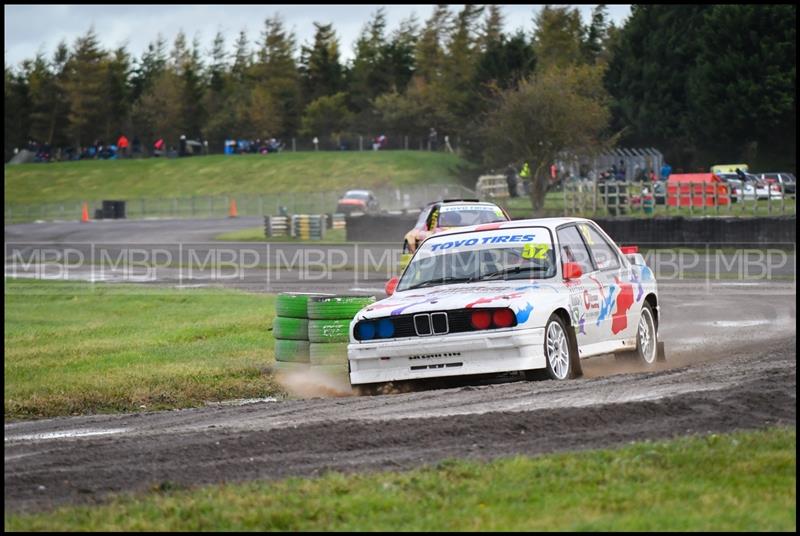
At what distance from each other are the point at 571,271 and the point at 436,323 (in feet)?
4.72

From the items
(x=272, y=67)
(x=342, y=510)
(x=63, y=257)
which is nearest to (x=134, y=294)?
(x=63, y=257)

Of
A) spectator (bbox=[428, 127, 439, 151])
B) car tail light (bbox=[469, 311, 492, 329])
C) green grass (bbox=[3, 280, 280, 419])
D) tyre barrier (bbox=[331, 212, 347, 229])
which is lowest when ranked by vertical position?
green grass (bbox=[3, 280, 280, 419])

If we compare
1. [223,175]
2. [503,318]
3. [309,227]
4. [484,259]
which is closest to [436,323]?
[503,318]

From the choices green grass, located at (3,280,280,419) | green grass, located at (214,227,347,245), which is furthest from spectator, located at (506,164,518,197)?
green grass, located at (3,280,280,419)

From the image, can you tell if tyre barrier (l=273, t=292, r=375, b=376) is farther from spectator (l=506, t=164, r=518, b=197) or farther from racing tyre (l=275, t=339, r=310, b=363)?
spectator (l=506, t=164, r=518, b=197)

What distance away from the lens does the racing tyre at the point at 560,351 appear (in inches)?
416

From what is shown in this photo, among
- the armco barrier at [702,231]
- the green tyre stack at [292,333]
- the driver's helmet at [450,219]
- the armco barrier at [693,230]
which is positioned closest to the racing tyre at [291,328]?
the green tyre stack at [292,333]

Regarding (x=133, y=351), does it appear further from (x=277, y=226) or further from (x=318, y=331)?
(x=277, y=226)

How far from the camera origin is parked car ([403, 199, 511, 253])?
73.9 feet

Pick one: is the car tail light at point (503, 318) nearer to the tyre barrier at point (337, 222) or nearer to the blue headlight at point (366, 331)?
the blue headlight at point (366, 331)

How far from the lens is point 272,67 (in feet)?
378

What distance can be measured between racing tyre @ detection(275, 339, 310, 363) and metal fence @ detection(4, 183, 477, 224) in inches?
2063

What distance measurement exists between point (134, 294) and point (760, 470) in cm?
2005

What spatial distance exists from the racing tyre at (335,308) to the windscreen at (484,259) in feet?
2.47
